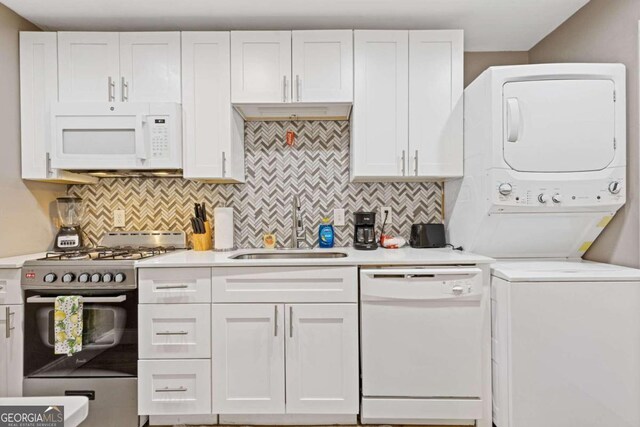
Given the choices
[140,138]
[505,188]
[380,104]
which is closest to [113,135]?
[140,138]

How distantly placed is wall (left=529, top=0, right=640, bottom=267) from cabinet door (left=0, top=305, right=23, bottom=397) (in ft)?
10.8

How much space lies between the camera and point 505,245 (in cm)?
221

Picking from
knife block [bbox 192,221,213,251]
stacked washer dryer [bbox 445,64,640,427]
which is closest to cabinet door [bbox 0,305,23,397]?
knife block [bbox 192,221,213,251]

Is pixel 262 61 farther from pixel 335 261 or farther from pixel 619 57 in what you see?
pixel 619 57

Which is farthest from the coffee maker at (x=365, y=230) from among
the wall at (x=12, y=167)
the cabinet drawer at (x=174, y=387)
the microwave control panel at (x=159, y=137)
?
the wall at (x=12, y=167)

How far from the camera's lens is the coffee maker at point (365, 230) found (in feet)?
8.10

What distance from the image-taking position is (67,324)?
1917mm

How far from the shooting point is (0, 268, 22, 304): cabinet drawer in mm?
1966

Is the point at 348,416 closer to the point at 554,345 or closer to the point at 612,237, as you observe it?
the point at 554,345

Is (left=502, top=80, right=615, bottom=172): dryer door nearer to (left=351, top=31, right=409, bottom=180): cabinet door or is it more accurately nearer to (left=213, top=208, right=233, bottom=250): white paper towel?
(left=351, top=31, right=409, bottom=180): cabinet door

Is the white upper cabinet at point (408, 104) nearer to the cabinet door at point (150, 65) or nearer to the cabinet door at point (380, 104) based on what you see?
the cabinet door at point (380, 104)

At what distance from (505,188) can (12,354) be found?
9.13 feet

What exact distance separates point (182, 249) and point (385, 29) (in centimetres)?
205

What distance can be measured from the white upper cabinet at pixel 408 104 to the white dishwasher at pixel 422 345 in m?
0.74
